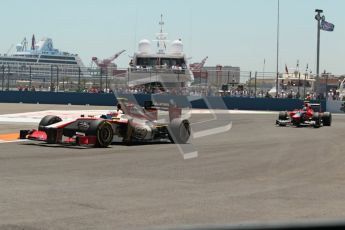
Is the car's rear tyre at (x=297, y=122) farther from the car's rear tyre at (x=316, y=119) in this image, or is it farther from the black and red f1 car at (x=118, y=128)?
the black and red f1 car at (x=118, y=128)

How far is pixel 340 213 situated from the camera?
6.73 m

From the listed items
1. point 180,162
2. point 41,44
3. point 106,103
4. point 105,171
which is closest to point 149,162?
point 180,162

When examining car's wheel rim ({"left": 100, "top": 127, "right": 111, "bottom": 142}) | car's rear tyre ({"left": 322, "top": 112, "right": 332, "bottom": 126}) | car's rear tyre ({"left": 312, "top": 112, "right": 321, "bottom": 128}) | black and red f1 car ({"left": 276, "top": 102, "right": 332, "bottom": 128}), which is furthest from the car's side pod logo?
car's rear tyre ({"left": 322, "top": 112, "right": 332, "bottom": 126})

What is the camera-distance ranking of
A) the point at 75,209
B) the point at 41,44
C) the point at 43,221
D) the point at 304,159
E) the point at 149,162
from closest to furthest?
the point at 43,221
the point at 75,209
the point at 149,162
the point at 304,159
the point at 41,44

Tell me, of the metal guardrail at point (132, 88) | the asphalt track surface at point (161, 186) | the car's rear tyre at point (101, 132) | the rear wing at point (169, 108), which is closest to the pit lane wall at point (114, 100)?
the metal guardrail at point (132, 88)

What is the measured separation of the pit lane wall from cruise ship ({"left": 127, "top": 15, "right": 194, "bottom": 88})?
8.23 ft

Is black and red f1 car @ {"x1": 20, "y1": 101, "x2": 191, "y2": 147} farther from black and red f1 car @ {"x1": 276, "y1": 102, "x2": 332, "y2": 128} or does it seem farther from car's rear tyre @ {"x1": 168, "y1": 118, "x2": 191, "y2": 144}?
black and red f1 car @ {"x1": 276, "y1": 102, "x2": 332, "y2": 128}

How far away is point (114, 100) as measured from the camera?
150 ft

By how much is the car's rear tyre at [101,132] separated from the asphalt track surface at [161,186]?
31 centimetres

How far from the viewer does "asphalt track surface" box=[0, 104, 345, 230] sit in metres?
6.23

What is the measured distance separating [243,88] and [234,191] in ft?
128

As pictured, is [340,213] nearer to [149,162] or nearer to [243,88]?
[149,162]

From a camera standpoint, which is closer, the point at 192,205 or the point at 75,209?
the point at 75,209

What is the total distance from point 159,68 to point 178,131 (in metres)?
31.9
